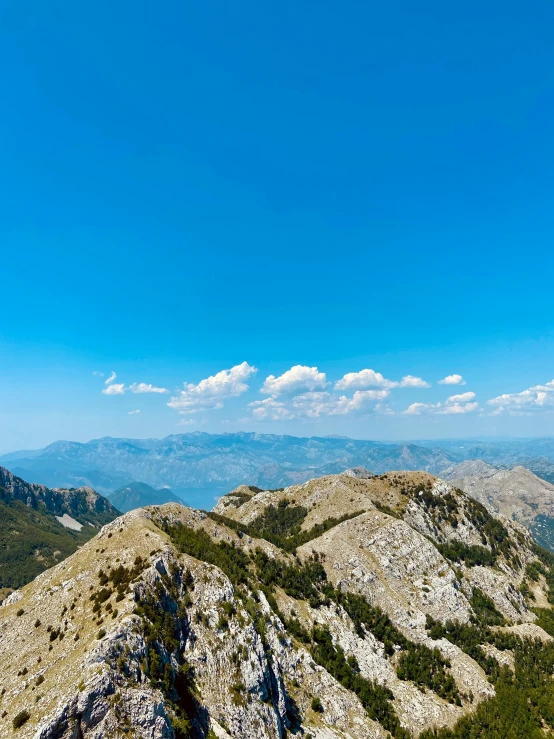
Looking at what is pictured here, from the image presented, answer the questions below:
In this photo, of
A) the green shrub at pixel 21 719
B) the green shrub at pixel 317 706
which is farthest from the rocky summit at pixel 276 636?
the green shrub at pixel 21 719

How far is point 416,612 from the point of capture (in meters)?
115

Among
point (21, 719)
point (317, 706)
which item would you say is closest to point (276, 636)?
point (317, 706)

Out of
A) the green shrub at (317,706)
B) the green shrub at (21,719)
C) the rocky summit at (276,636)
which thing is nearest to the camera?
the green shrub at (21,719)

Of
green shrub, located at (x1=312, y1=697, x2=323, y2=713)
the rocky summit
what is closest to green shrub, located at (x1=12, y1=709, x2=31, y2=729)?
the rocky summit

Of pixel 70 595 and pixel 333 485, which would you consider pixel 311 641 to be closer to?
pixel 70 595

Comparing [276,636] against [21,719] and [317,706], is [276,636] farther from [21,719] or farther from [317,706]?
[21,719]

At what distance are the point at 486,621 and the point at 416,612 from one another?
28.4 metres

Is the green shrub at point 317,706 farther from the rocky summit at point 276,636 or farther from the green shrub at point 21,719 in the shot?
the green shrub at point 21,719

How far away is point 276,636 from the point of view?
84062mm

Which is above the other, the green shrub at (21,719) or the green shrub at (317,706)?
the green shrub at (21,719)

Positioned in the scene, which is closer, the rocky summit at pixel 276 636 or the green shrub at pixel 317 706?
the rocky summit at pixel 276 636

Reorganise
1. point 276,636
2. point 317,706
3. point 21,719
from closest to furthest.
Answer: point 21,719 → point 317,706 → point 276,636

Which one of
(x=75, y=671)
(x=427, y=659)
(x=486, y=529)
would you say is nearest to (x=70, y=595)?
(x=75, y=671)

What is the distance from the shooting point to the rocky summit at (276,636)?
51.5 meters
